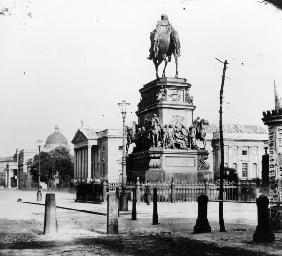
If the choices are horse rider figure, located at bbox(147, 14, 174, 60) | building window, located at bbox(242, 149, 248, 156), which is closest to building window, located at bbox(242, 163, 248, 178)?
building window, located at bbox(242, 149, 248, 156)

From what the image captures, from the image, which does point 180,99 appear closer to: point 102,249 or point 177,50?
point 177,50

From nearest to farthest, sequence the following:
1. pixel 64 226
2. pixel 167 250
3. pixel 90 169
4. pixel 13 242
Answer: pixel 167 250, pixel 13 242, pixel 64 226, pixel 90 169

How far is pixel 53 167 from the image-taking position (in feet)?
370

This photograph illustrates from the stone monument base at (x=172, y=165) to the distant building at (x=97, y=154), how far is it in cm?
6452

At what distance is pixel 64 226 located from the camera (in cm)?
1507

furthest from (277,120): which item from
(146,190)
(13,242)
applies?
(146,190)

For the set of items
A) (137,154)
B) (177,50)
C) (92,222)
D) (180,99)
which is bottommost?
(92,222)

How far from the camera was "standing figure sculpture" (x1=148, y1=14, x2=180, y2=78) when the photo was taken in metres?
31.6

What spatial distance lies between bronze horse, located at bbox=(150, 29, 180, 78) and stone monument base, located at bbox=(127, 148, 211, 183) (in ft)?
15.6

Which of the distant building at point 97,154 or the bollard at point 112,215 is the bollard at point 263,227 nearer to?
the bollard at point 112,215

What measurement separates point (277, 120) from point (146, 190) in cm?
1370

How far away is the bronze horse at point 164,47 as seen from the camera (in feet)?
104

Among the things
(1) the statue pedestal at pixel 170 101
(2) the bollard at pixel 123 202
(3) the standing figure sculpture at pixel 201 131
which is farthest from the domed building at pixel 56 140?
(2) the bollard at pixel 123 202

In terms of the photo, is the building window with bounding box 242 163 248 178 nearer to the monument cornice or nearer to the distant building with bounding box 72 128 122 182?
the distant building with bounding box 72 128 122 182
